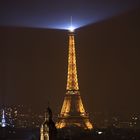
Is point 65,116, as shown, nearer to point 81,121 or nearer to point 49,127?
point 81,121

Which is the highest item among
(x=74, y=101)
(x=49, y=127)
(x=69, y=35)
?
(x=69, y=35)

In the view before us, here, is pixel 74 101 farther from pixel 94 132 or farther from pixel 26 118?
pixel 26 118

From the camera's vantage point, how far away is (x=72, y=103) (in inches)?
2692

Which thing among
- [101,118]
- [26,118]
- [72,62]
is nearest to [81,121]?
[72,62]

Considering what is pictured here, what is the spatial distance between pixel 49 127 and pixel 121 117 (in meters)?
79.4

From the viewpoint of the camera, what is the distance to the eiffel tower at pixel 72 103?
6506 cm

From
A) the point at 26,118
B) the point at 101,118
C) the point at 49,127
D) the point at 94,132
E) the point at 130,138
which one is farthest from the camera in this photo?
the point at 26,118

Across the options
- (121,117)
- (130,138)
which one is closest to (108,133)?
(130,138)

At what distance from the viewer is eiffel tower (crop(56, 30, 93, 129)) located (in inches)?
2562

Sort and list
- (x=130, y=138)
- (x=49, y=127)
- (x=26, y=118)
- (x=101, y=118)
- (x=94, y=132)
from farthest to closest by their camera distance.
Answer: (x=26, y=118) < (x=101, y=118) < (x=94, y=132) < (x=130, y=138) < (x=49, y=127)

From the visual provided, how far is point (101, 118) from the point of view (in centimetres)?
10600

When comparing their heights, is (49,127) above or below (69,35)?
below

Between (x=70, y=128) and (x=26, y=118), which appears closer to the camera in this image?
(x=70, y=128)

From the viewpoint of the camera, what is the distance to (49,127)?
33125mm
